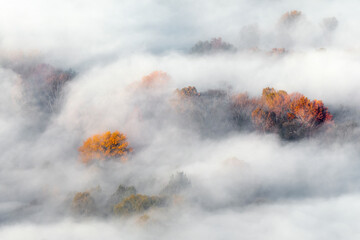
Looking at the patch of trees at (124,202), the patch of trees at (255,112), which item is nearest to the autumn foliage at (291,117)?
the patch of trees at (255,112)

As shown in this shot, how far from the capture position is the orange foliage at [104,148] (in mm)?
64331

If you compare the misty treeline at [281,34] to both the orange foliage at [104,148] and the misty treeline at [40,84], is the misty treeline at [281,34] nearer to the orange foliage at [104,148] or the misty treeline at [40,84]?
the misty treeline at [40,84]

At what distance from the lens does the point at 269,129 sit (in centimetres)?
6950

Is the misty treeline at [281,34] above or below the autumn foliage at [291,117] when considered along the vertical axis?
above

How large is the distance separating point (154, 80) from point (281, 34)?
70.6 meters

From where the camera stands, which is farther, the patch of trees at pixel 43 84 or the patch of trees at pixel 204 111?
the patch of trees at pixel 43 84

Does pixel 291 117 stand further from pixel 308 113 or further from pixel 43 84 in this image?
pixel 43 84

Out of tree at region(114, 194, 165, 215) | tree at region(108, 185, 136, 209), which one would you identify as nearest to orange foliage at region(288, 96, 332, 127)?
tree at region(108, 185, 136, 209)

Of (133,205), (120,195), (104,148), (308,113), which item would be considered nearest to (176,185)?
(120,195)

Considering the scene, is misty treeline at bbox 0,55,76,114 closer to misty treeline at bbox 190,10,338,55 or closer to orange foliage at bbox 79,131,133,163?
orange foliage at bbox 79,131,133,163

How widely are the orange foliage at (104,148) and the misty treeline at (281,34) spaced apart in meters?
71.8

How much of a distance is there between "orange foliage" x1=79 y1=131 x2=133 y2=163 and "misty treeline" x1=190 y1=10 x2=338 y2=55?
71.8 m

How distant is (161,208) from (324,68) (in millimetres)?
81398

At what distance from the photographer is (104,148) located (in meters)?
65.1
